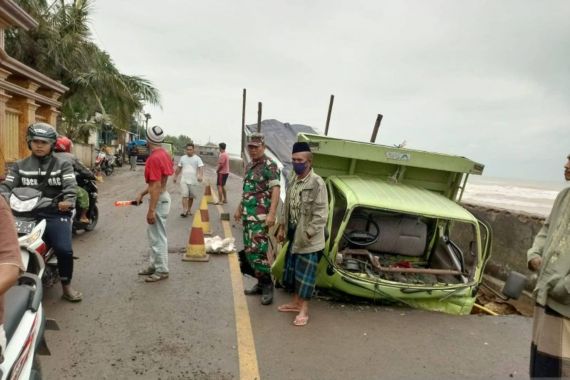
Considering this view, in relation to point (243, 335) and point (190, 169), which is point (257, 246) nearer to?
point (243, 335)

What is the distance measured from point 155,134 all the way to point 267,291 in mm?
2286

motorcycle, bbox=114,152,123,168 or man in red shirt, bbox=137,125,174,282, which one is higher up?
man in red shirt, bbox=137,125,174,282

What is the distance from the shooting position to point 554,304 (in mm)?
2381

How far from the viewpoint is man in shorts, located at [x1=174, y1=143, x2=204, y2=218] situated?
9.70m

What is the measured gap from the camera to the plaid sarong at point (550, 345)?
233cm

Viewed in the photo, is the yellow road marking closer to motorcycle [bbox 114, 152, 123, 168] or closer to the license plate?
the license plate

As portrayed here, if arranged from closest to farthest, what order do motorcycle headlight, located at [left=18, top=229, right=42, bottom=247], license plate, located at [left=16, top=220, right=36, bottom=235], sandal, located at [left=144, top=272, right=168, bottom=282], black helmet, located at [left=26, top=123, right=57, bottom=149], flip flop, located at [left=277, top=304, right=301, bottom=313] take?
motorcycle headlight, located at [left=18, top=229, right=42, bottom=247]
license plate, located at [left=16, top=220, right=36, bottom=235]
black helmet, located at [left=26, top=123, right=57, bottom=149]
flip flop, located at [left=277, top=304, right=301, bottom=313]
sandal, located at [left=144, top=272, right=168, bottom=282]

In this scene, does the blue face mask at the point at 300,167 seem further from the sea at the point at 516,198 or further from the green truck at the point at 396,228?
the sea at the point at 516,198

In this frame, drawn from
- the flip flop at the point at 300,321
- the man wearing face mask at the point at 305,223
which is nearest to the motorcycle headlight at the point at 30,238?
the man wearing face mask at the point at 305,223

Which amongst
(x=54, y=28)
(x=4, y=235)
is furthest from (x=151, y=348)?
(x=54, y=28)

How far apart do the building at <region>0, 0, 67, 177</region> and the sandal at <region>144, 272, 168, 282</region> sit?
7.07 meters

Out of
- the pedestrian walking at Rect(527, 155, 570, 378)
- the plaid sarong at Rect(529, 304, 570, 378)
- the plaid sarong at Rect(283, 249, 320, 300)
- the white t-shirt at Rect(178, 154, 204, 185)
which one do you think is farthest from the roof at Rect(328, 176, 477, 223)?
the white t-shirt at Rect(178, 154, 204, 185)

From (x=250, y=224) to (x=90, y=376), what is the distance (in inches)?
86.6

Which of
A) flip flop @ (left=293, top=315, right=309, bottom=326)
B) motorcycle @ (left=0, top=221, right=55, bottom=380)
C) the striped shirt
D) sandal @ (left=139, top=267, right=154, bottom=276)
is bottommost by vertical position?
sandal @ (left=139, top=267, right=154, bottom=276)
